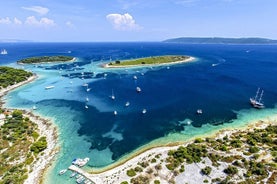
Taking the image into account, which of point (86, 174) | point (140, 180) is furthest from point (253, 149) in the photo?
point (86, 174)

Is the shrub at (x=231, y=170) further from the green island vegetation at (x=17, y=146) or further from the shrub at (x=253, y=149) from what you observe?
the green island vegetation at (x=17, y=146)

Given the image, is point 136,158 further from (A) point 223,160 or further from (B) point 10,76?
(B) point 10,76

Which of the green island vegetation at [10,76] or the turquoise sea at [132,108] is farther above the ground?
the green island vegetation at [10,76]

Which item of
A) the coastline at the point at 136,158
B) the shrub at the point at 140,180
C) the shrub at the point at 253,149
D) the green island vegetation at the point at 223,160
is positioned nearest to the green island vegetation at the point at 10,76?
the coastline at the point at 136,158

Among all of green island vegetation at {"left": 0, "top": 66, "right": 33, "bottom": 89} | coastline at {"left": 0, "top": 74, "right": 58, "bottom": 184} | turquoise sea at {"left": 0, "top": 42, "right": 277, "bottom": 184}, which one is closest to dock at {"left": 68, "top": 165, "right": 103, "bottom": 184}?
turquoise sea at {"left": 0, "top": 42, "right": 277, "bottom": 184}

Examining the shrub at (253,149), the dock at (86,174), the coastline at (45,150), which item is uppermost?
the shrub at (253,149)

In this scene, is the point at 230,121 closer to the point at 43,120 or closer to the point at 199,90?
the point at 199,90
